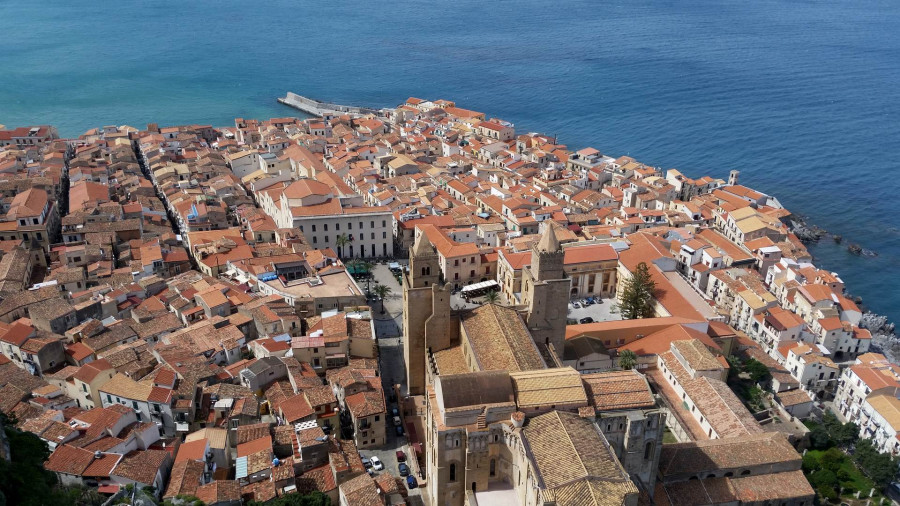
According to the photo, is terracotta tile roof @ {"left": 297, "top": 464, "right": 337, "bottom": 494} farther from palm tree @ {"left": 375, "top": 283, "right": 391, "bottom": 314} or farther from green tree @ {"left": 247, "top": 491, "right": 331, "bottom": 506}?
palm tree @ {"left": 375, "top": 283, "right": 391, "bottom": 314}

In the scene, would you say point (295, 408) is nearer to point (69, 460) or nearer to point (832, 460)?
point (69, 460)

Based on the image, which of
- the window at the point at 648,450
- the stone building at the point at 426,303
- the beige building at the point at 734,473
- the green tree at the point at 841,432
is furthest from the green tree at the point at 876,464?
the stone building at the point at 426,303

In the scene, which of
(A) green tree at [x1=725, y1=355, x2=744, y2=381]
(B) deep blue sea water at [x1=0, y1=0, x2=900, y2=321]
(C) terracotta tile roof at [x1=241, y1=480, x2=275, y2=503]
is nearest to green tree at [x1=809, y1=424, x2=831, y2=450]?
(A) green tree at [x1=725, y1=355, x2=744, y2=381]

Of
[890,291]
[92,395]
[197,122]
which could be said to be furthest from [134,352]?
[197,122]

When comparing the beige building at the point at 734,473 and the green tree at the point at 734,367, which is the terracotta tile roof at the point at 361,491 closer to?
the beige building at the point at 734,473

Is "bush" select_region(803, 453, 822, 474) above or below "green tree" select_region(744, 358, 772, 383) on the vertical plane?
below

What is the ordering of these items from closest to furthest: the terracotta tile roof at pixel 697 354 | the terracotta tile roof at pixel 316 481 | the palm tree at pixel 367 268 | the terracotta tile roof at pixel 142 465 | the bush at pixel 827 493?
the terracotta tile roof at pixel 142 465 → the terracotta tile roof at pixel 316 481 → the bush at pixel 827 493 → the terracotta tile roof at pixel 697 354 → the palm tree at pixel 367 268
